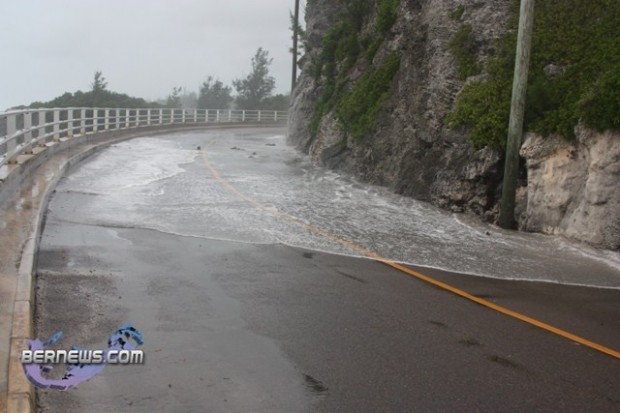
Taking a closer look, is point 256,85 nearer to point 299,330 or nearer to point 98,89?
point 98,89

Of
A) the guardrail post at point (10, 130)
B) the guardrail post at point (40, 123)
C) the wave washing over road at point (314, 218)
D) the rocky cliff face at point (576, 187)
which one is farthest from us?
the guardrail post at point (40, 123)

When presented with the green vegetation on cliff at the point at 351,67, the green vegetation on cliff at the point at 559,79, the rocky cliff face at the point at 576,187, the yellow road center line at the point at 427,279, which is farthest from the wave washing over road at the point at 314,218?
the green vegetation on cliff at the point at 351,67

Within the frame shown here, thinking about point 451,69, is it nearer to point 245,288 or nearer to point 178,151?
point 245,288

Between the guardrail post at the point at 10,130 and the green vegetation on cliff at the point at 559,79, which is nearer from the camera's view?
the green vegetation on cliff at the point at 559,79

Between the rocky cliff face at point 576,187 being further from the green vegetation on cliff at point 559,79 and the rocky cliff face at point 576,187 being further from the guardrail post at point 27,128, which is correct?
the guardrail post at point 27,128

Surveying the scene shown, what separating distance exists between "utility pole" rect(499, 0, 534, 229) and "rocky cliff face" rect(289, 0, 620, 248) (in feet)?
0.84

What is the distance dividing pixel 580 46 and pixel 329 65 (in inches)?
573

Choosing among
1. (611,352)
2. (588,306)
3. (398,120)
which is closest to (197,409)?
(611,352)

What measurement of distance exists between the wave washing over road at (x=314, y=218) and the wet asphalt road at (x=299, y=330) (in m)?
0.57

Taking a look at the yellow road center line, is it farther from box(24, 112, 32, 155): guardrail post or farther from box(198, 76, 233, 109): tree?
box(198, 76, 233, 109): tree

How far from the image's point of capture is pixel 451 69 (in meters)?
16.2

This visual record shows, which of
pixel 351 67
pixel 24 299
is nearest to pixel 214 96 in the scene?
pixel 351 67

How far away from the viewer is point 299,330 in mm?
6168

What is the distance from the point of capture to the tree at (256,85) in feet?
278
